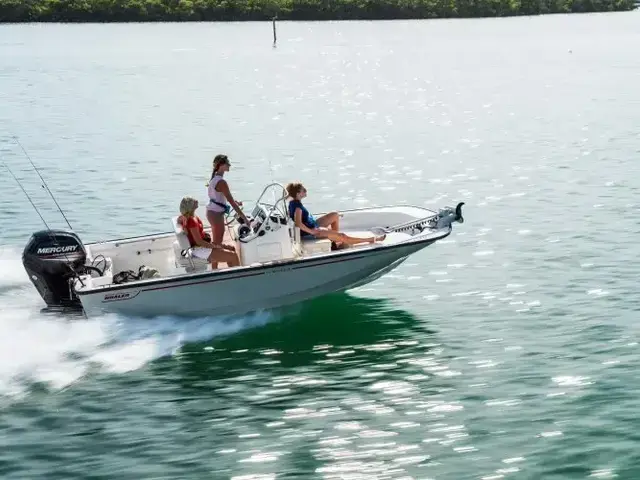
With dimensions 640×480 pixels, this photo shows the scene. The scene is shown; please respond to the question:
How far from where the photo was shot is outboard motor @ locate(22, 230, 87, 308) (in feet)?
50.4

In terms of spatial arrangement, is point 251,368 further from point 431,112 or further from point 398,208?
point 431,112

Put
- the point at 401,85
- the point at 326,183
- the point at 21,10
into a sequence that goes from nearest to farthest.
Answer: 1. the point at 326,183
2. the point at 401,85
3. the point at 21,10

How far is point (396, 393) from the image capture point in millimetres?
13648

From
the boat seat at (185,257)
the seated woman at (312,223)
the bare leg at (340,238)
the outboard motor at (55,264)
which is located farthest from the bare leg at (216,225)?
the outboard motor at (55,264)

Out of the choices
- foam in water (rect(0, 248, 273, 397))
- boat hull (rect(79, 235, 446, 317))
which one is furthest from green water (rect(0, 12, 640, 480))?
boat hull (rect(79, 235, 446, 317))

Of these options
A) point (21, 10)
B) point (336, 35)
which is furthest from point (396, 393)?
point (21, 10)

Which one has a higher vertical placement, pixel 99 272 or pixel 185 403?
pixel 99 272

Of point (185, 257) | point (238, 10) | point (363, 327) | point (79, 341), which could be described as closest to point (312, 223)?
point (363, 327)

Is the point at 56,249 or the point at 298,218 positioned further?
the point at 298,218

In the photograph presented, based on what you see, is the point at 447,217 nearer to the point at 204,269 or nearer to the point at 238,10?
the point at 204,269

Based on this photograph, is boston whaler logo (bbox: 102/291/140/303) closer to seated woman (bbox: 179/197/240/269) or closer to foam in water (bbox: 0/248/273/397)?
foam in water (bbox: 0/248/273/397)

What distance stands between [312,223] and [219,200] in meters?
1.47

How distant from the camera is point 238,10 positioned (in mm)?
123500

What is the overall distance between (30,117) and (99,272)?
3198 centimetres
